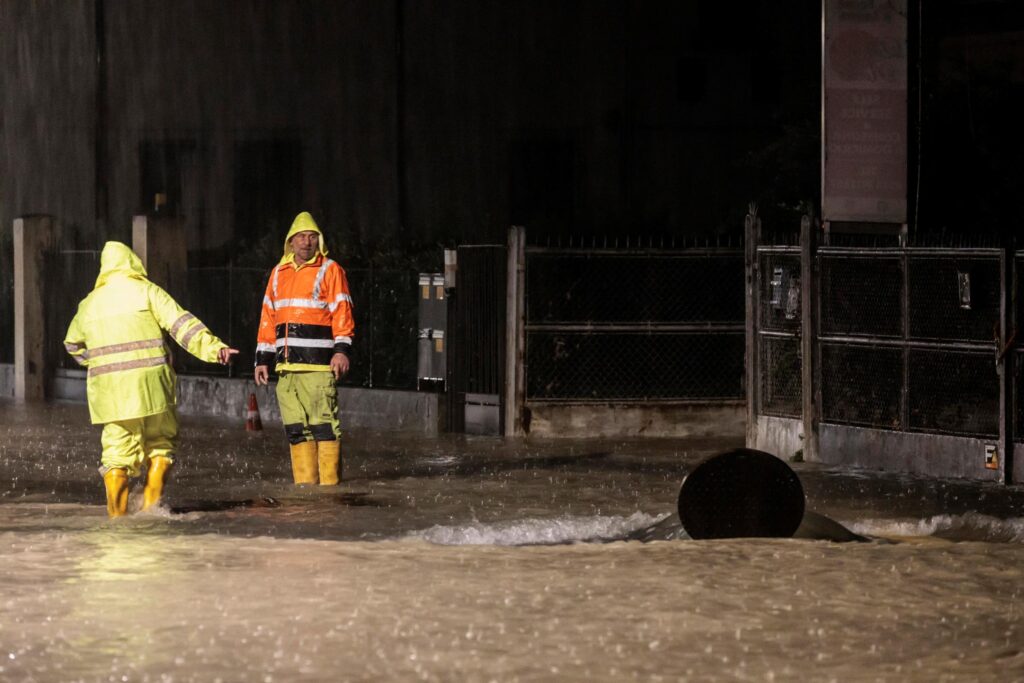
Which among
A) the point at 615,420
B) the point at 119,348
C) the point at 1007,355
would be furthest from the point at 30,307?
the point at 1007,355

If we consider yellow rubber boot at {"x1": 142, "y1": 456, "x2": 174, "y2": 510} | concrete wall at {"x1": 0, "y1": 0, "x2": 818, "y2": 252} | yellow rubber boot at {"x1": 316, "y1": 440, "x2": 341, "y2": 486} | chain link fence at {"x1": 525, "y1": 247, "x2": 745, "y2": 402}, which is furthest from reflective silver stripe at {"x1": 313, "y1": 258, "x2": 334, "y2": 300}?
concrete wall at {"x1": 0, "y1": 0, "x2": 818, "y2": 252}

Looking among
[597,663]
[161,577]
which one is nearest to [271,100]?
[161,577]

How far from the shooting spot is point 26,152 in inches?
1694

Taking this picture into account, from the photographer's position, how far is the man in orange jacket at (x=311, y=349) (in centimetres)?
1463

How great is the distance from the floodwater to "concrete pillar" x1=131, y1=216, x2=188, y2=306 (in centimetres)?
A: 783

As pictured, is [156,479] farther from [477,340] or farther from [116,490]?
[477,340]

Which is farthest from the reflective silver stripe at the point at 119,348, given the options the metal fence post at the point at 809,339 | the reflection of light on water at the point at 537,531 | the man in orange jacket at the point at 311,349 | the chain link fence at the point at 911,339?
the chain link fence at the point at 911,339

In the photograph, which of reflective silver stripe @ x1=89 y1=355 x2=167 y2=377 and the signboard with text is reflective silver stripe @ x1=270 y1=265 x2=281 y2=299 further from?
the signboard with text

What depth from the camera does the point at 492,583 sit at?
10.2m

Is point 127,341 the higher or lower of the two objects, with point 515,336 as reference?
higher

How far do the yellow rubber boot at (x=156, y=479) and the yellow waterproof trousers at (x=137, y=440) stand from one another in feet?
0.11

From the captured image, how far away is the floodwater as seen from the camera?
8.33 m

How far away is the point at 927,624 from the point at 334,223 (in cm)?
2760

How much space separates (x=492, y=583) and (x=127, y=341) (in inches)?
149
